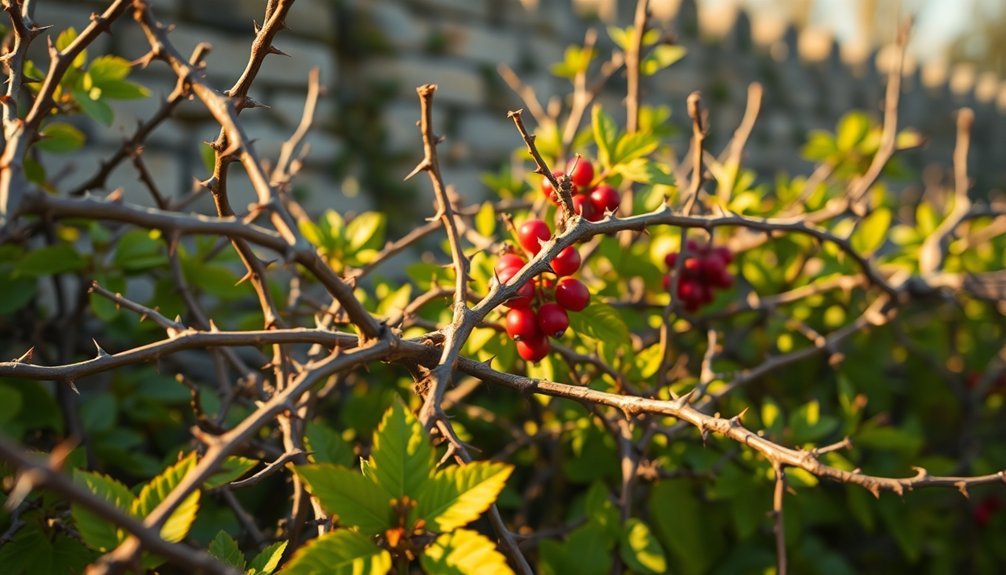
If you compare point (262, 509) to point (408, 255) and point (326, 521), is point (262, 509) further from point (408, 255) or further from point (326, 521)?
point (408, 255)

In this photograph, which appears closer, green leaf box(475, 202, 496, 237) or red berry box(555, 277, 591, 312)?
red berry box(555, 277, 591, 312)

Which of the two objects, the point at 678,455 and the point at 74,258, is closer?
the point at 74,258

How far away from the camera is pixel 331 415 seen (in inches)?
64.3

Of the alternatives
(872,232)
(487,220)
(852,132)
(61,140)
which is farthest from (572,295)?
(852,132)

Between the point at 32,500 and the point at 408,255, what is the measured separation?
2611mm

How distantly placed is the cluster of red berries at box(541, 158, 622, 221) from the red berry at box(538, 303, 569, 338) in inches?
6.0

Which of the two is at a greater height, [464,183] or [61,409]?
[464,183]

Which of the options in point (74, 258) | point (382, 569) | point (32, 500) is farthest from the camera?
point (74, 258)

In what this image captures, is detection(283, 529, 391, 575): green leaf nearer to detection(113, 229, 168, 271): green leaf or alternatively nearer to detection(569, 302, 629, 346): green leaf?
detection(569, 302, 629, 346): green leaf

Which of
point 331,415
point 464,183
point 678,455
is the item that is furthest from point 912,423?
point 464,183

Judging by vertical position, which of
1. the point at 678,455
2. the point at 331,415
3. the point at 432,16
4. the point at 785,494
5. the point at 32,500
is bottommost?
the point at 785,494

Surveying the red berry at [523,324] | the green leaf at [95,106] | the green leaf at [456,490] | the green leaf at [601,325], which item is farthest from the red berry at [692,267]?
the green leaf at [95,106]

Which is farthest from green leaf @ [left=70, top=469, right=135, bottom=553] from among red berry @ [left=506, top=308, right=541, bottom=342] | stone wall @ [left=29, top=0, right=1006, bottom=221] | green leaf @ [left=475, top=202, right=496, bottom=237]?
stone wall @ [left=29, top=0, right=1006, bottom=221]

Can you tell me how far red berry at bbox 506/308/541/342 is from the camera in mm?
841
